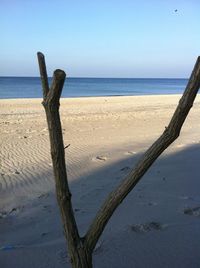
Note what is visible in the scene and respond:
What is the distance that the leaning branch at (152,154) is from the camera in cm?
210

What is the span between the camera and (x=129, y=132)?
12469 mm

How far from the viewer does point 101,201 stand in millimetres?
5660

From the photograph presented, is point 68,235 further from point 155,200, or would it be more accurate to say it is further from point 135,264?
point 155,200

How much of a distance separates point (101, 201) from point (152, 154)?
347 cm

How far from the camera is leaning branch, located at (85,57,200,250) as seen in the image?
82.7 inches

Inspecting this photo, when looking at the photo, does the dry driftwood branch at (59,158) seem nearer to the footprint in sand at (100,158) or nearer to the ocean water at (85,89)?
the footprint in sand at (100,158)

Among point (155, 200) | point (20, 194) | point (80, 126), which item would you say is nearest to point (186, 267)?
point (155, 200)

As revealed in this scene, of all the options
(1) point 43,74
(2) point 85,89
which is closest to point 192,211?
(1) point 43,74

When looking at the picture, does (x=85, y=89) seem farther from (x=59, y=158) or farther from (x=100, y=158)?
(x=59, y=158)

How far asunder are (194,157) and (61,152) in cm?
625

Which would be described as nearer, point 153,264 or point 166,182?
point 153,264

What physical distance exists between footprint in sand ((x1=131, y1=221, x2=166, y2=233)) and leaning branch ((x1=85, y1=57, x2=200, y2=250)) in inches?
84.2

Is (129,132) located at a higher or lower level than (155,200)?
lower

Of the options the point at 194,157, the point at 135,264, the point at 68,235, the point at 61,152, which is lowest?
the point at 194,157
